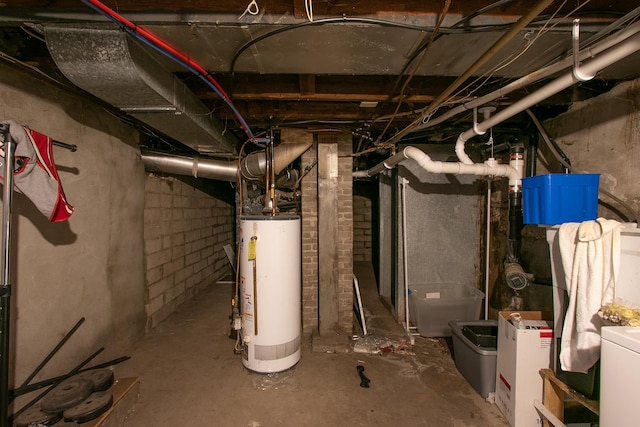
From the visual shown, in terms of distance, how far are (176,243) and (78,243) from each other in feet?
5.04

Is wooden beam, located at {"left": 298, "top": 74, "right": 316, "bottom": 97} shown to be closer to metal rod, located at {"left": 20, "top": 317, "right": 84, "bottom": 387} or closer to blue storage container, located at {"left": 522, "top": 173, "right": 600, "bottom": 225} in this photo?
blue storage container, located at {"left": 522, "top": 173, "right": 600, "bottom": 225}

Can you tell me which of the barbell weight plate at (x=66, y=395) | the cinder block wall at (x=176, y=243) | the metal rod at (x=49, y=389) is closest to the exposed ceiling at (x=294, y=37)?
the cinder block wall at (x=176, y=243)

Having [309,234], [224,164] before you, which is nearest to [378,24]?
[309,234]

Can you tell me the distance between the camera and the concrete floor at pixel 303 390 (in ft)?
6.16

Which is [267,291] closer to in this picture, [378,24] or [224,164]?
[224,164]

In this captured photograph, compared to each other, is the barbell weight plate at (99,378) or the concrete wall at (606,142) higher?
the concrete wall at (606,142)

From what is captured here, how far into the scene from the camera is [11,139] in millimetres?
1447

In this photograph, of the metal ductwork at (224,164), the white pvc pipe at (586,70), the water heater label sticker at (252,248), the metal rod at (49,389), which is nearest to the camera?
the white pvc pipe at (586,70)

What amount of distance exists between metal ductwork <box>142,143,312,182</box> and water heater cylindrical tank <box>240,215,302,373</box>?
782 millimetres

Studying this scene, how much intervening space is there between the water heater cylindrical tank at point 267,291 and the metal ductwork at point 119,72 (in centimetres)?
99

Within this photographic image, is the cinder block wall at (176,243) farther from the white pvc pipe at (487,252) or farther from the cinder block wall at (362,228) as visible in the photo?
the white pvc pipe at (487,252)

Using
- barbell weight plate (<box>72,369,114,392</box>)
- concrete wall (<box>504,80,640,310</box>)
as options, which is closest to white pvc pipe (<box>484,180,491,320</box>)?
concrete wall (<box>504,80,640,310</box>)

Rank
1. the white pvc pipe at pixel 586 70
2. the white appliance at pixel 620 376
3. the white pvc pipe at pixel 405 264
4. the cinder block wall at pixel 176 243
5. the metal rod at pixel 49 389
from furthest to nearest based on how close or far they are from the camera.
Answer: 1. the cinder block wall at pixel 176 243
2. the white pvc pipe at pixel 405 264
3. the metal rod at pixel 49 389
4. the white pvc pipe at pixel 586 70
5. the white appliance at pixel 620 376

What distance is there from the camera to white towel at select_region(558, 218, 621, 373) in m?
1.35
